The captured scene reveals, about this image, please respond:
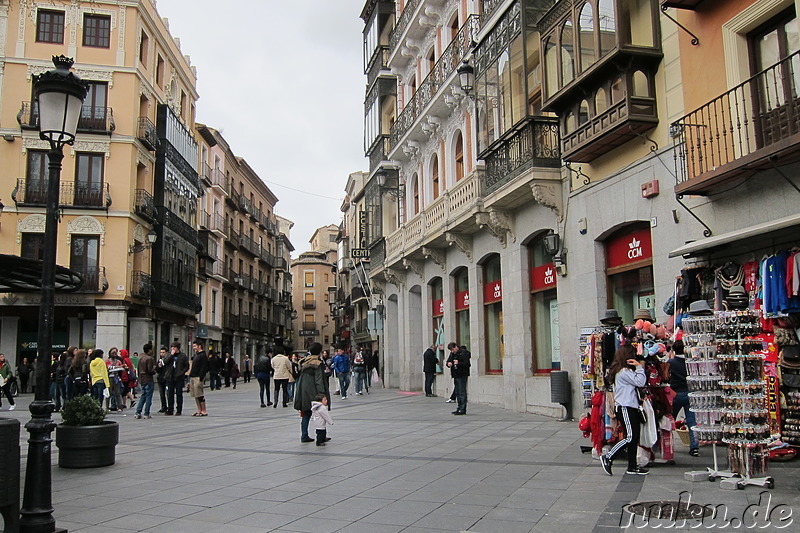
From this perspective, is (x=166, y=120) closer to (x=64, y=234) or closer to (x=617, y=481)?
(x=64, y=234)

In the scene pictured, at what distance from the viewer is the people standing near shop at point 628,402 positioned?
8328 millimetres

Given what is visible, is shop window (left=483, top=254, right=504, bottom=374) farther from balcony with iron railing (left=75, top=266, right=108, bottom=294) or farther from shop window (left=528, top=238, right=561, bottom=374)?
balcony with iron railing (left=75, top=266, right=108, bottom=294)

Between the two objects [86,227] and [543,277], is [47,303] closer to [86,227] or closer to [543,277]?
[543,277]

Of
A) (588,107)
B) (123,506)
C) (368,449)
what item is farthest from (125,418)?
(588,107)

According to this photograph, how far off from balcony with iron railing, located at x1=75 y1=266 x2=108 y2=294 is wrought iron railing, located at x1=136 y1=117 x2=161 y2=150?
6.82 metres

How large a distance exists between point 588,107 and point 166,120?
29.5 meters

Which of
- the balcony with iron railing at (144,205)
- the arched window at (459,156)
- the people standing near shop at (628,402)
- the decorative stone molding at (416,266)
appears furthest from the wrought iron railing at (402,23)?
the people standing near shop at (628,402)

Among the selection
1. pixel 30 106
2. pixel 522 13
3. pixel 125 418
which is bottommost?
pixel 125 418

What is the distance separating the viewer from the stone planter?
9.54 m

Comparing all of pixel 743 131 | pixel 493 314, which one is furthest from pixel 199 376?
pixel 743 131

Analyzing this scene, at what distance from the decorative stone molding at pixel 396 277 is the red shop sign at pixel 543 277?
11.8m

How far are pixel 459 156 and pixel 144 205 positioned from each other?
18.8m

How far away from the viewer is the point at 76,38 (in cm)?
3341

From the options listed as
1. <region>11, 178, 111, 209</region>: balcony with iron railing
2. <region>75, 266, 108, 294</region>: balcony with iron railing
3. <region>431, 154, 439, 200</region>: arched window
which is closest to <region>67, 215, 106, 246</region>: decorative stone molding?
<region>11, 178, 111, 209</region>: balcony with iron railing
